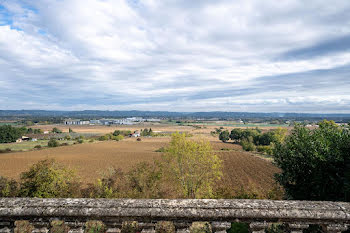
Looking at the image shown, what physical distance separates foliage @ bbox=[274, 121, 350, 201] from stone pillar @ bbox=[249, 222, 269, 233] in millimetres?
6443

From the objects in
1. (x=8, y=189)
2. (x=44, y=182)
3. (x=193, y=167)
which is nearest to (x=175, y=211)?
(x=44, y=182)

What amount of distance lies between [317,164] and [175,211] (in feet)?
32.4

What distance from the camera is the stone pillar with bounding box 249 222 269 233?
344cm

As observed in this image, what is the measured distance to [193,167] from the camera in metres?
28.3

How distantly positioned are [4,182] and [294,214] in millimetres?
30890

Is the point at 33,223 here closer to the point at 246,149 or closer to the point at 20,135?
the point at 246,149

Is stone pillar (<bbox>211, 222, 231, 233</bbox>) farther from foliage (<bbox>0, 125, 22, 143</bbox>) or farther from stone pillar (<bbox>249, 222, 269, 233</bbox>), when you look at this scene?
foliage (<bbox>0, 125, 22, 143</bbox>)

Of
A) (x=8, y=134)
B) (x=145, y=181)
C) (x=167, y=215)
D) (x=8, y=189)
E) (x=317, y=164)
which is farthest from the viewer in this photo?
(x=8, y=134)

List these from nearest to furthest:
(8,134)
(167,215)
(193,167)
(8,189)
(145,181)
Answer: (167,215)
(8,189)
(145,181)
(193,167)
(8,134)

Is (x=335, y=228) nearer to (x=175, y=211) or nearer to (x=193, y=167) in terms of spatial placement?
(x=175, y=211)

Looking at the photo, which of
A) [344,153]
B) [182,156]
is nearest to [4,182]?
[182,156]

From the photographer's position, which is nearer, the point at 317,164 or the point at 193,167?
the point at 317,164

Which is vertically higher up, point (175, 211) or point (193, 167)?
point (175, 211)

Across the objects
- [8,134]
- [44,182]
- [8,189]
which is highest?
[44,182]
